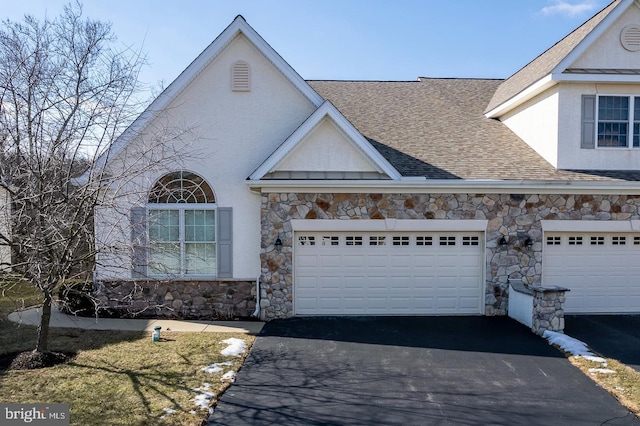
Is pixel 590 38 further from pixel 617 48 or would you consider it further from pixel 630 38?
pixel 630 38

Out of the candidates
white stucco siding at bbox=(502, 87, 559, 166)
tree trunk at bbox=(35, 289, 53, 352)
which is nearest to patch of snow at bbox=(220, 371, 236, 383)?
tree trunk at bbox=(35, 289, 53, 352)

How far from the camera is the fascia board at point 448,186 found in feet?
33.4

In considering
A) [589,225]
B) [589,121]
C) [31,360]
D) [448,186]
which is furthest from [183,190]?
[589,121]

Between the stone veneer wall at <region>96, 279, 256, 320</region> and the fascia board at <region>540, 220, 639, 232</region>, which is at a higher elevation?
the fascia board at <region>540, 220, 639, 232</region>

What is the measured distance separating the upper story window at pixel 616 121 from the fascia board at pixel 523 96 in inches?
54.4

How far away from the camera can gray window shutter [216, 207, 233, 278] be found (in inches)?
424

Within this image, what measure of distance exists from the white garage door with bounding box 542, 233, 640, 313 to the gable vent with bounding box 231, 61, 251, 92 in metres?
8.73

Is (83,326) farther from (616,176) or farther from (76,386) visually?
(616,176)

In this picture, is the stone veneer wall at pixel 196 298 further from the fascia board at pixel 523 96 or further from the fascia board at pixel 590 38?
the fascia board at pixel 590 38

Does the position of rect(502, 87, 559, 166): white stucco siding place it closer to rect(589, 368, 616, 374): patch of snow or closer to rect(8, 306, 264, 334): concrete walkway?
rect(589, 368, 616, 374): patch of snow

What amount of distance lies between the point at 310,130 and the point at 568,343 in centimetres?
708

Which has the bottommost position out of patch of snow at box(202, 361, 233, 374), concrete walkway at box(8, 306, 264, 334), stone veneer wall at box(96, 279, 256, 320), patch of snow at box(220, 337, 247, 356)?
concrete walkway at box(8, 306, 264, 334)

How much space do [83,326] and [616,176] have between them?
13.5 m

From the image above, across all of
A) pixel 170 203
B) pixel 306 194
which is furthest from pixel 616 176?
pixel 170 203
